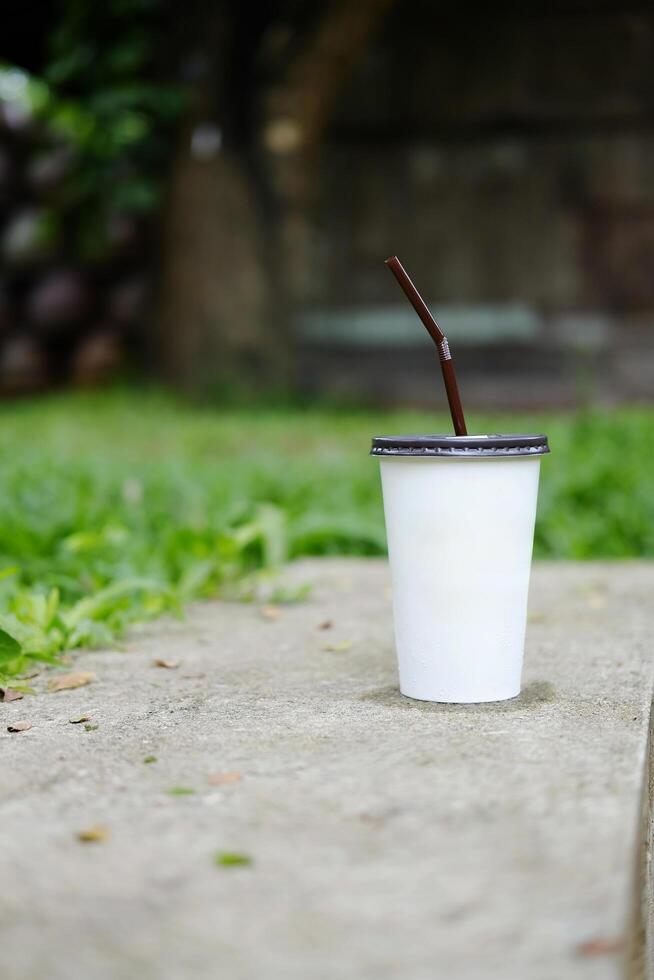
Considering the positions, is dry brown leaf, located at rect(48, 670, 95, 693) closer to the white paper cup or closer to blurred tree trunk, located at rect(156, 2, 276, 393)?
the white paper cup

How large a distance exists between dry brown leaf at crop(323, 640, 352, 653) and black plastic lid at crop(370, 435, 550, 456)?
59 cm

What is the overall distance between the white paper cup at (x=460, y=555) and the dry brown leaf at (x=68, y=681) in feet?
1.74

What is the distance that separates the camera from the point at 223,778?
1409 mm

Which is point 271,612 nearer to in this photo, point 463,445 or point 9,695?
point 9,695

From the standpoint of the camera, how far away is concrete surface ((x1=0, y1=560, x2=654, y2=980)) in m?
1.00

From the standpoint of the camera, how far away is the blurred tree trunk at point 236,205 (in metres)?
6.97

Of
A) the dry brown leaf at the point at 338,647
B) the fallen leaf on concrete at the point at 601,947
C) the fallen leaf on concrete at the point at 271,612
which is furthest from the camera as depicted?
the fallen leaf on concrete at the point at 271,612

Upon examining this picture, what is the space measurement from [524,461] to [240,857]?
2.47ft

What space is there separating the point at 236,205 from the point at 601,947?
21.3ft

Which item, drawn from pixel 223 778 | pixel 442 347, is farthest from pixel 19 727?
pixel 442 347

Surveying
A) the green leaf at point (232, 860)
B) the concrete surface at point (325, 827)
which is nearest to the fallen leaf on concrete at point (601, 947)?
the concrete surface at point (325, 827)

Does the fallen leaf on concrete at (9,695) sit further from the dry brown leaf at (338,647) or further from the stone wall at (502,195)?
the stone wall at (502,195)

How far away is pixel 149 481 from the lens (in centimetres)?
396

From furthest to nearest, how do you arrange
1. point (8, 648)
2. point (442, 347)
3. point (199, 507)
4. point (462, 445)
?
point (199, 507) → point (8, 648) → point (442, 347) → point (462, 445)
